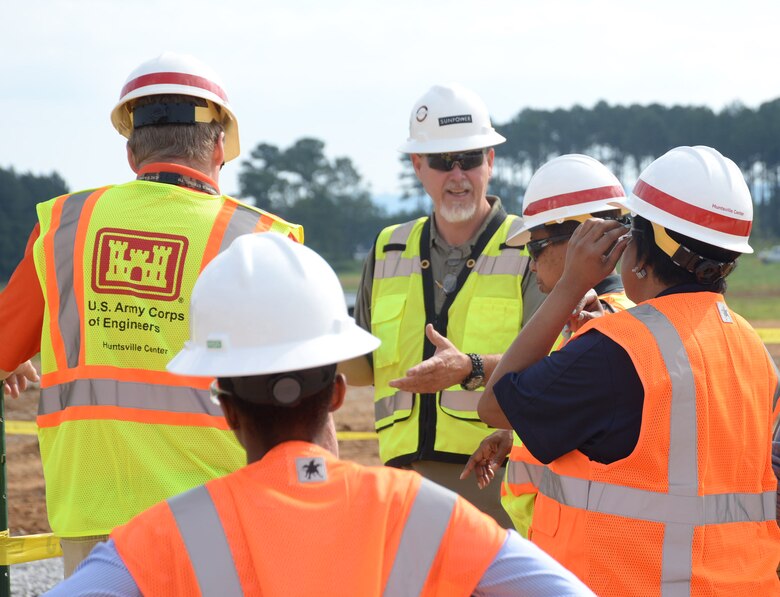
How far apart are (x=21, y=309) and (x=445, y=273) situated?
2.08 metres

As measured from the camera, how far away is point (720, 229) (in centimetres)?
328

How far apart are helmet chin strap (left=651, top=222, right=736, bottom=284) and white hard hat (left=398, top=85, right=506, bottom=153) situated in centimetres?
217

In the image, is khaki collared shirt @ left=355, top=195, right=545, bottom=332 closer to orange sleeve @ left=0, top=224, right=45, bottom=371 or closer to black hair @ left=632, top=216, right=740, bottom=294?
black hair @ left=632, top=216, right=740, bottom=294

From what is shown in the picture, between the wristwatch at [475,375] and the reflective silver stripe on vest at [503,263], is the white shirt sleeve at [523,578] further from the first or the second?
the reflective silver stripe on vest at [503,263]

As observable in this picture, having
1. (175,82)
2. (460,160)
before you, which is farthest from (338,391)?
(460,160)

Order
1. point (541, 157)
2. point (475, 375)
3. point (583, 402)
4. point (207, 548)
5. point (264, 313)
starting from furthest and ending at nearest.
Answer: point (541, 157), point (475, 375), point (583, 402), point (264, 313), point (207, 548)

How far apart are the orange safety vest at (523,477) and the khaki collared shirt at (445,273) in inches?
27.0

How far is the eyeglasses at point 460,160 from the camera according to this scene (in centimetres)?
536

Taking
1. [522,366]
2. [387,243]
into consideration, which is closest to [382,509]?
[522,366]

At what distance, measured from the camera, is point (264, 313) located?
7.48 ft

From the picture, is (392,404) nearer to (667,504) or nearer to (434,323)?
(434,323)

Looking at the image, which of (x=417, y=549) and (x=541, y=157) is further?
(x=541, y=157)

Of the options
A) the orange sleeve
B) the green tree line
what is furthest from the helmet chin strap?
the green tree line

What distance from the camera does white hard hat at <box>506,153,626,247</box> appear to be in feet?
13.8
